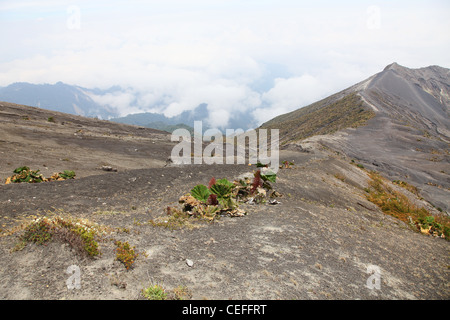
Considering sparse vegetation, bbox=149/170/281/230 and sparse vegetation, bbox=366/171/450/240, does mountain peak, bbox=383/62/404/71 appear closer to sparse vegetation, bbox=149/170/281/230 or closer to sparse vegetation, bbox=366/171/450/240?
sparse vegetation, bbox=366/171/450/240

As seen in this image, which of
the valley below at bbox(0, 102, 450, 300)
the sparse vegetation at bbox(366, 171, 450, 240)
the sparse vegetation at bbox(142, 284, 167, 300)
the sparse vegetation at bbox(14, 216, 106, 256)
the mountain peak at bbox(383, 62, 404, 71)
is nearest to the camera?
the sparse vegetation at bbox(142, 284, 167, 300)

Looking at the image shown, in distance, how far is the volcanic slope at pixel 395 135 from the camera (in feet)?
107

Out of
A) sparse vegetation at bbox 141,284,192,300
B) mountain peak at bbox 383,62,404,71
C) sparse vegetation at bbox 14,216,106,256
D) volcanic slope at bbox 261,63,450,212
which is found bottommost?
volcanic slope at bbox 261,63,450,212

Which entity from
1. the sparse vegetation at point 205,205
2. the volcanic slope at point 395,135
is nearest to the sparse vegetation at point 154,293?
the sparse vegetation at point 205,205

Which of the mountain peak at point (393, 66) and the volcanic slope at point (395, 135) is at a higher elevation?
the mountain peak at point (393, 66)

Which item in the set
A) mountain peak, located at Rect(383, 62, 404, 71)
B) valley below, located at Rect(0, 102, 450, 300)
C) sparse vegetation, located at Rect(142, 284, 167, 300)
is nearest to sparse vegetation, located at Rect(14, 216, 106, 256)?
valley below, located at Rect(0, 102, 450, 300)

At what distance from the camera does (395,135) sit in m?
45.7

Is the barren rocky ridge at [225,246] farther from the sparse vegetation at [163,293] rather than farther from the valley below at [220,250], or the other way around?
the sparse vegetation at [163,293]

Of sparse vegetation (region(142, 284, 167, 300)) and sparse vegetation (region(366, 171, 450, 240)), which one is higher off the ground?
sparse vegetation (region(142, 284, 167, 300))

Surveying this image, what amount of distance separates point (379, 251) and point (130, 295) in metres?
7.00

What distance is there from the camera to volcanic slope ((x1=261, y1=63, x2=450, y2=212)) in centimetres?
3256

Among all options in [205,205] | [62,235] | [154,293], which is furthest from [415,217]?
[62,235]

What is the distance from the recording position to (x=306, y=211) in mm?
9891
